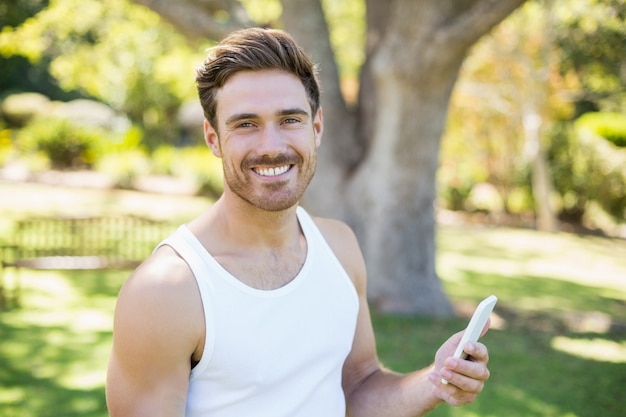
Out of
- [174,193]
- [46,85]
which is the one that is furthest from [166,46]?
[46,85]

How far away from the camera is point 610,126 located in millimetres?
17406

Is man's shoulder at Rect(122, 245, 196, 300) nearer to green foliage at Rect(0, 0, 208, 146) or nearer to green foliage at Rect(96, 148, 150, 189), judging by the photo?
green foliage at Rect(0, 0, 208, 146)

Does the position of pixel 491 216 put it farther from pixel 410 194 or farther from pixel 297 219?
pixel 297 219

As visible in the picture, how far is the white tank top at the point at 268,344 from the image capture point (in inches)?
79.9

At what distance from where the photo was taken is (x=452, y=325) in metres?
7.68

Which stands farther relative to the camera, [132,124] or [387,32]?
[132,124]

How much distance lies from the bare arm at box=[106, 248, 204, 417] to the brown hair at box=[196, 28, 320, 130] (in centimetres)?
64

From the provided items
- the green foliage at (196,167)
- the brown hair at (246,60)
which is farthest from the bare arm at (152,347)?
the green foliage at (196,167)

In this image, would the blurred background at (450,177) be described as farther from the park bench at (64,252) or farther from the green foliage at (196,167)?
the park bench at (64,252)

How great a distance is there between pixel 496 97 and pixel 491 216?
308 centimetres

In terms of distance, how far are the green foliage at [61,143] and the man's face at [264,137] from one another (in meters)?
18.7

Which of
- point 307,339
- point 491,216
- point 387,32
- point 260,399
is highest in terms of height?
point 387,32

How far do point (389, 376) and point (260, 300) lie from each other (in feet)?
2.03

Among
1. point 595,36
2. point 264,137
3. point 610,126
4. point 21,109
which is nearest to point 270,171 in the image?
point 264,137
